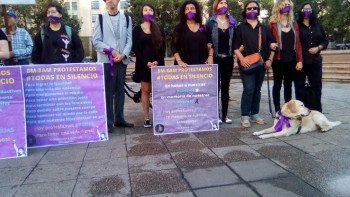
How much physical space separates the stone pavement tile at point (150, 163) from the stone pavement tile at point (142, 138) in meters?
0.72

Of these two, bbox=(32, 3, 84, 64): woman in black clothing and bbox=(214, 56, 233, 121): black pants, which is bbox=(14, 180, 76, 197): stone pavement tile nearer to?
bbox=(32, 3, 84, 64): woman in black clothing

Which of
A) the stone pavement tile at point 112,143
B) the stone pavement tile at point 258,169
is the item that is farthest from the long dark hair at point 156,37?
the stone pavement tile at point 258,169

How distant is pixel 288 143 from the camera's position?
15.8 feet

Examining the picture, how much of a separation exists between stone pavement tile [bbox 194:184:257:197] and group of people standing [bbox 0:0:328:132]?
2.54m

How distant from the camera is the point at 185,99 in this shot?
17.8 ft

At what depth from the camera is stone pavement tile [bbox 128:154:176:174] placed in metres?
3.98

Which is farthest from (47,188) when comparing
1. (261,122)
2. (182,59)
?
(261,122)

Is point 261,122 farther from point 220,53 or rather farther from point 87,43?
point 87,43

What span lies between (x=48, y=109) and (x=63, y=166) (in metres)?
1.12

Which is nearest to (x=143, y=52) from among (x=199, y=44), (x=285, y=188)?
(x=199, y=44)

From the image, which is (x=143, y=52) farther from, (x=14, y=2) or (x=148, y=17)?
(x=14, y=2)

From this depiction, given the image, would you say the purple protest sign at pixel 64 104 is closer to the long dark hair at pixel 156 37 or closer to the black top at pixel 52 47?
the black top at pixel 52 47

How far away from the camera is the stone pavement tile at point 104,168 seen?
3.86 metres

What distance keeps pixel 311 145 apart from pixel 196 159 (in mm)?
1686
